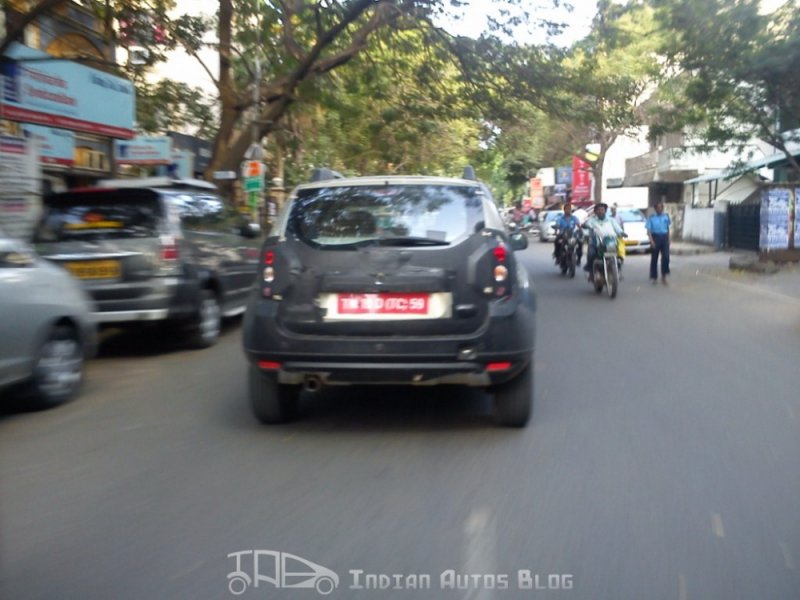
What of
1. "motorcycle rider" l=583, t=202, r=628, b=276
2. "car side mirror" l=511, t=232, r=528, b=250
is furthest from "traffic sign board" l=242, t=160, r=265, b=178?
"car side mirror" l=511, t=232, r=528, b=250

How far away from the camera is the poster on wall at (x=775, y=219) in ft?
72.0

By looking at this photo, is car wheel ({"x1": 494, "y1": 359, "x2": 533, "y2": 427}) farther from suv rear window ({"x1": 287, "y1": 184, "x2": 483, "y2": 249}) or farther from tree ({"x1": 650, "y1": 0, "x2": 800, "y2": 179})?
tree ({"x1": 650, "y1": 0, "x2": 800, "y2": 179})

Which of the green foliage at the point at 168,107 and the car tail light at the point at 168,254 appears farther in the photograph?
the green foliage at the point at 168,107

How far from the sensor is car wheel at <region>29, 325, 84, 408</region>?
680 centimetres

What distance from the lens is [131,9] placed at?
15.3 meters

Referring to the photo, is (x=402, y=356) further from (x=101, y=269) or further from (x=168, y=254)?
(x=101, y=269)

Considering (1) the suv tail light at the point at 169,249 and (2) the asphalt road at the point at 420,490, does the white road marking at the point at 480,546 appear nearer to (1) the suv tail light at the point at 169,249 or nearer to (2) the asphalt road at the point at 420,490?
(2) the asphalt road at the point at 420,490

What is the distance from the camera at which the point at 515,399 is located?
5961mm

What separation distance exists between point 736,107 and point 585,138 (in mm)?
29678

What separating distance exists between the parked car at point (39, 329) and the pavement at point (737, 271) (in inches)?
486

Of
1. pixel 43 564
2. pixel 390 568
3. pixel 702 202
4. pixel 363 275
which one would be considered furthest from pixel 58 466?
pixel 702 202

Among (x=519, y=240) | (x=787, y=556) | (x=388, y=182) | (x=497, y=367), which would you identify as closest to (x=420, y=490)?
(x=497, y=367)

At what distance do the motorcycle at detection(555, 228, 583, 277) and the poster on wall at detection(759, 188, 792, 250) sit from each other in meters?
5.43

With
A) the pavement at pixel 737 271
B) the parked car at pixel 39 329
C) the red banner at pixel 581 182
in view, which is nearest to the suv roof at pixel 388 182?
the parked car at pixel 39 329
